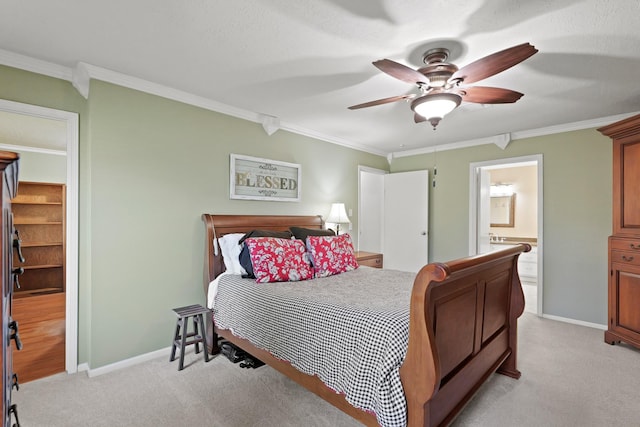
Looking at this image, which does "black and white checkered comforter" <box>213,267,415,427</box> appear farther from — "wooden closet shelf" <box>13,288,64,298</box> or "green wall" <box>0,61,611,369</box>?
"wooden closet shelf" <box>13,288,64,298</box>

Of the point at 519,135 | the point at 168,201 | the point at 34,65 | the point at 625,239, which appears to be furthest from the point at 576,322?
the point at 34,65

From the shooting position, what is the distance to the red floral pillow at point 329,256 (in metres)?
2.89

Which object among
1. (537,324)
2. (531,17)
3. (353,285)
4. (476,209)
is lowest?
(537,324)

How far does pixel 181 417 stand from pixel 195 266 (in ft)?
4.41

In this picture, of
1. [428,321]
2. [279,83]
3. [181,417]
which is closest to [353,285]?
[428,321]

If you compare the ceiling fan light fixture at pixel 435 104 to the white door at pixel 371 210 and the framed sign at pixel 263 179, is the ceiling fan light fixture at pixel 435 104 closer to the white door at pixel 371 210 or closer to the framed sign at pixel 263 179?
the framed sign at pixel 263 179

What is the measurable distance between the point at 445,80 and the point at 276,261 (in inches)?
72.0

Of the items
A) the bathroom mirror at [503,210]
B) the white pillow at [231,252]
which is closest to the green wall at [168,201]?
the white pillow at [231,252]

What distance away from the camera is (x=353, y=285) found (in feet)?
8.20

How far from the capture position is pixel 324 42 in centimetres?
206

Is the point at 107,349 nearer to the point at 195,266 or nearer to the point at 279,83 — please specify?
the point at 195,266

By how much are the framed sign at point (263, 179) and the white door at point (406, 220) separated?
6.47ft

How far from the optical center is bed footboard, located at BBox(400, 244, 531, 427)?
4.58 ft

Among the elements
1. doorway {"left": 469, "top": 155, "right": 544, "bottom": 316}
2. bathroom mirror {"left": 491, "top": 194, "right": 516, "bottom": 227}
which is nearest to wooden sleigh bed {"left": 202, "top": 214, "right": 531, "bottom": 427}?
doorway {"left": 469, "top": 155, "right": 544, "bottom": 316}
